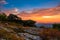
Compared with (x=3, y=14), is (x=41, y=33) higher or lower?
lower

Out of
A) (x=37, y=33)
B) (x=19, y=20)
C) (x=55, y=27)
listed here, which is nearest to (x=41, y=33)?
(x=37, y=33)

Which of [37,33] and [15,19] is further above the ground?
[15,19]

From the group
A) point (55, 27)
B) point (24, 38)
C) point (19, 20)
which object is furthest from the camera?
point (19, 20)

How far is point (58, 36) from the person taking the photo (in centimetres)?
1473

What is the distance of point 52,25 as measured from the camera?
18719 millimetres

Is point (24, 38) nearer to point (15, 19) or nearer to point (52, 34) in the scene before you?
point (52, 34)

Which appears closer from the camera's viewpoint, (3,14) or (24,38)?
(24,38)

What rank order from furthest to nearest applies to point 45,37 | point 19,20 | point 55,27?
1. point 19,20
2. point 55,27
3. point 45,37

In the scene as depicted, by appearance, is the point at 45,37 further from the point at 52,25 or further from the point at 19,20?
the point at 19,20

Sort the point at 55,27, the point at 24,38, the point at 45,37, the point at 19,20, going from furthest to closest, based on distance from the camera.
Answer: the point at 19,20, the point at 55,27, the point at 45,37, the point at 24,38

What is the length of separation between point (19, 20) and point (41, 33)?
21.1 feet

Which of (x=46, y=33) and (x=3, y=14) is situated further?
(x=3, y=14)

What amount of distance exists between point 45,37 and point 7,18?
27.4 ft

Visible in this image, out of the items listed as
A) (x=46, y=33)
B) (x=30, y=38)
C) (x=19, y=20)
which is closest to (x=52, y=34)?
(x=46, y=33)
